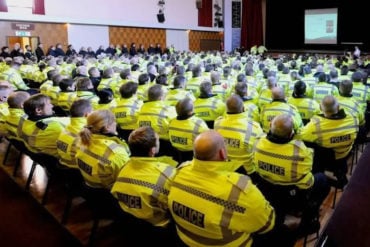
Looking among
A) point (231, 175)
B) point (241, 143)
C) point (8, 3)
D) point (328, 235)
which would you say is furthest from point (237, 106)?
point (8, 3)

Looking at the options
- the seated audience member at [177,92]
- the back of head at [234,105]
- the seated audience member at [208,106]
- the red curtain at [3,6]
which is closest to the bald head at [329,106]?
the back of head at [234,105]

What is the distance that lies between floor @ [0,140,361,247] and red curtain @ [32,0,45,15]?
13.2 meters

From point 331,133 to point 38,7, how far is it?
15.8 meters

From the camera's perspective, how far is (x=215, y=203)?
6.10 ft

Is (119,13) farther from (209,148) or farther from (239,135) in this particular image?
(209,148)

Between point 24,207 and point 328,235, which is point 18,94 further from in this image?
point 328,235

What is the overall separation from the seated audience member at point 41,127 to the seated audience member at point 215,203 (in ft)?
6.43

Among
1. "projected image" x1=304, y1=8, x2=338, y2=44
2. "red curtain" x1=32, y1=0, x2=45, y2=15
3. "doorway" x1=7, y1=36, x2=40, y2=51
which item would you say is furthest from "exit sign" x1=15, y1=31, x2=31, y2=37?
"projected image" x1=304, y1=8, x2=338, y2=44

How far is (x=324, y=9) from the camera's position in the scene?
21.1 m

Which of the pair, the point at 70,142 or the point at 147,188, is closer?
the point at 147,188

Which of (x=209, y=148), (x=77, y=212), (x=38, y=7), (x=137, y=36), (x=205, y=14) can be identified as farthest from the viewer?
(x=205, y=14)

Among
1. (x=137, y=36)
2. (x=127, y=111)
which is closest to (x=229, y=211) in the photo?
(x=127, y=111)

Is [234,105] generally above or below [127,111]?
above

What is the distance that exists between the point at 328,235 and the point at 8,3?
17.1m
